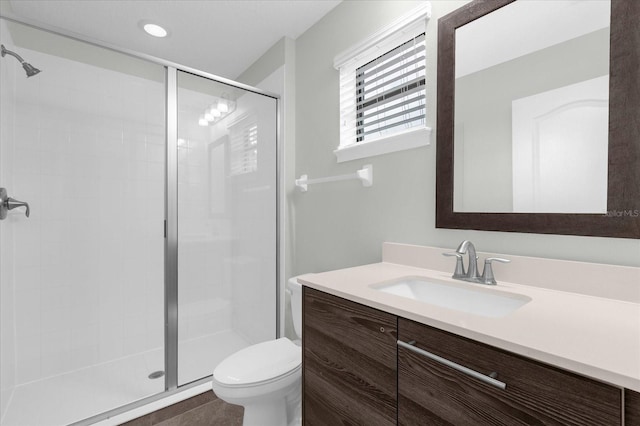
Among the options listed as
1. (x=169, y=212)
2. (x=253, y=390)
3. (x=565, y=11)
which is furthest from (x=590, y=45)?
(x=169, y=212)

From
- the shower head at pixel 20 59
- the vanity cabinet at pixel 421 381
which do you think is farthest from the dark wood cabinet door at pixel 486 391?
the shower head at pixel 20 59

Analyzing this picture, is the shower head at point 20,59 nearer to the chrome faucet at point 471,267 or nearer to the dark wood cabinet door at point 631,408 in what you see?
the chrome faucet at point 471,267

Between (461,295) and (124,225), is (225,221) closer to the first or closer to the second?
(124,225)

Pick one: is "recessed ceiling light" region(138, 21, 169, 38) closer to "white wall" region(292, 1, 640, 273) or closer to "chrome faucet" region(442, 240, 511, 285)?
"white wall" region(292, 1, 640, 273)

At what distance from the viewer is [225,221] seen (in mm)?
2162

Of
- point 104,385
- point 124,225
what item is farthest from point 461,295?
point 124,225

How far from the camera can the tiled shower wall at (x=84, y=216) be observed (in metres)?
1.93

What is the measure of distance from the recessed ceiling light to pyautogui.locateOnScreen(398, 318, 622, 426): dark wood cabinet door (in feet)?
7.83

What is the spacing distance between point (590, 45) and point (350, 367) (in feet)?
4.07

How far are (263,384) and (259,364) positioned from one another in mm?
121

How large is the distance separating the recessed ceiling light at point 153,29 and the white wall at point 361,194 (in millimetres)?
942

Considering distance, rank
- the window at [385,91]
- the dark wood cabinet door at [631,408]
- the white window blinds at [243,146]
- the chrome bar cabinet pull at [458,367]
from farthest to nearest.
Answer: the white window blinds at [243,146] < the window at [385,91] < the chrome bar cabinet pull at [458,367] < the dark wood cabinet door at [631,408]

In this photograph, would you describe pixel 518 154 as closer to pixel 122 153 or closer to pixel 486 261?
pixel 486 261

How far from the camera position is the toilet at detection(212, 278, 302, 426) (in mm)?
1256
